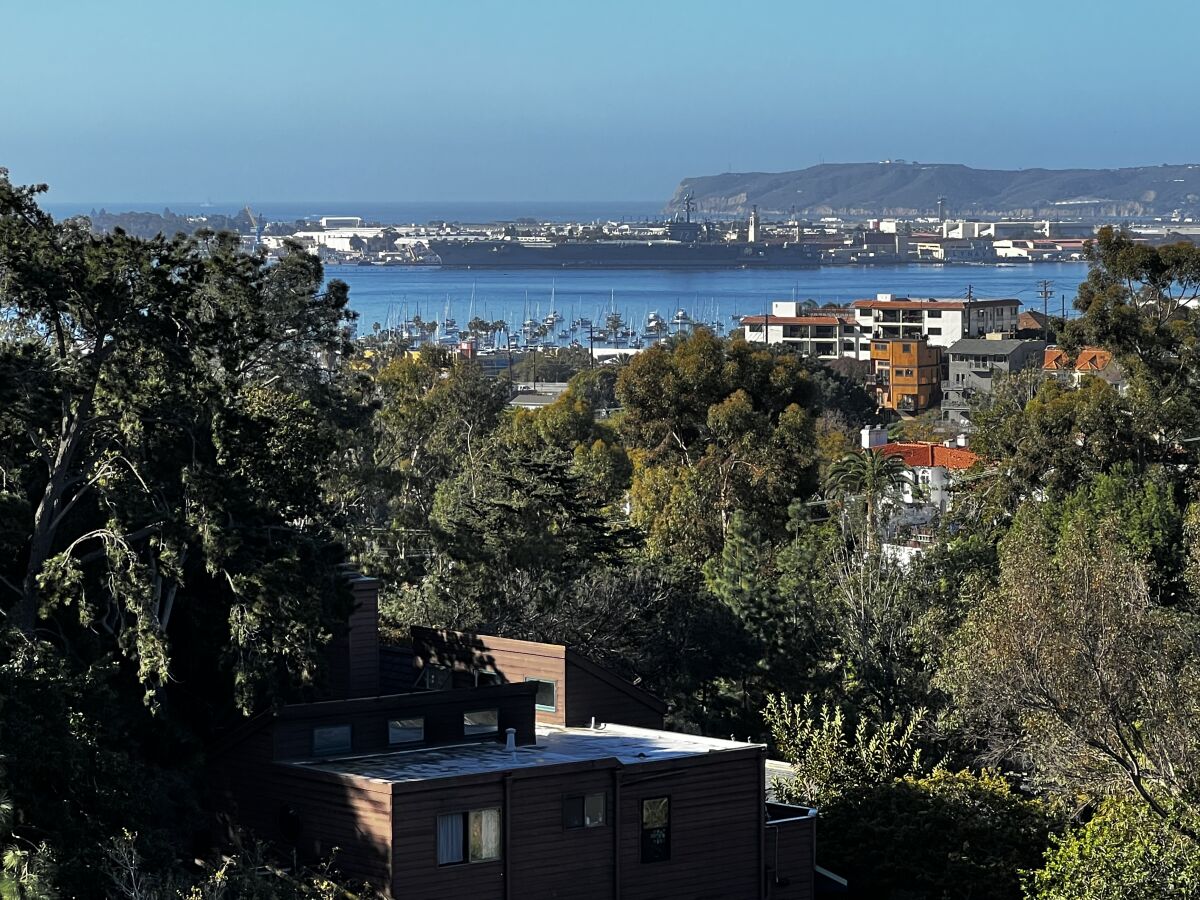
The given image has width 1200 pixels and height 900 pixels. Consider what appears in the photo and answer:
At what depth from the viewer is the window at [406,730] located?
51.3 ft

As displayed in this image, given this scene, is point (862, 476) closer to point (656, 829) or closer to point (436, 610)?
point (436, 610)

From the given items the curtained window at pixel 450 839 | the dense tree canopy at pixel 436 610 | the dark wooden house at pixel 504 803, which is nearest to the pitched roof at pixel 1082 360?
the dense tree canopy at pixel 436 610

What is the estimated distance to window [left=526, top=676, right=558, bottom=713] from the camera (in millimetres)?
17688

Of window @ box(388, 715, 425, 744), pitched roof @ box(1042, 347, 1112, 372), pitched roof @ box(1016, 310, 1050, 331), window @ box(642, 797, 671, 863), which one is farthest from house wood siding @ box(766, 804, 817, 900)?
pitched roof @ box(1016, 310, 1050, 331)

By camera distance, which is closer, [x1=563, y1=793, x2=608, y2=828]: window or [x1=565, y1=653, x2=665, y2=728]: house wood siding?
[x1=563, y1=793, x2=608, y2=828]: window

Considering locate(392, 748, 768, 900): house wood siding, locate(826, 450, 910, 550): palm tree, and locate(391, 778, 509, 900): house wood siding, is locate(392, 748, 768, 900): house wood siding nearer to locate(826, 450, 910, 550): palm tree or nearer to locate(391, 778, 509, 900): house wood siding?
locate(391, 778, 509, 900): house wood siding

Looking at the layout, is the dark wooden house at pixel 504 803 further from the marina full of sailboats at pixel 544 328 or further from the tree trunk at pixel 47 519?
the marina full of sailboats at pixel 544 328

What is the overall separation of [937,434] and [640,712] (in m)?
38.1

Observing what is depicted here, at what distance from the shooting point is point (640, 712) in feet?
60.1

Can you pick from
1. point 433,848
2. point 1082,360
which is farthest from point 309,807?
point 1082,360

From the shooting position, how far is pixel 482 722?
A: 16.0m

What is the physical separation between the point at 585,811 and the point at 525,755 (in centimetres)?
80

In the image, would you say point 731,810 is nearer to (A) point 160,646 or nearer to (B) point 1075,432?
(A) point 160,646

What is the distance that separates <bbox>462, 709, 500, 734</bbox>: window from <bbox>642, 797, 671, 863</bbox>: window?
5.11ft
